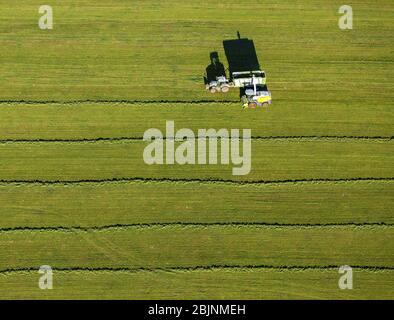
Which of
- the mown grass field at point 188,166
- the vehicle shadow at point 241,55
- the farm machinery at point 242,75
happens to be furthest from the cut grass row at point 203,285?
the vehicle shadow at point 241,55

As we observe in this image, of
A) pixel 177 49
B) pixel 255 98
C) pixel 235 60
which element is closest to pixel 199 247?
pixel 255 98

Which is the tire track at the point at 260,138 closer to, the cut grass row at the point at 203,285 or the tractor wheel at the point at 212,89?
the tractor wheel at the point at 212,89

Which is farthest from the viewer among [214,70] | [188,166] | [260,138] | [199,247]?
[214,70]

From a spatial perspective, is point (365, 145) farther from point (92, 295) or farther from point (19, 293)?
point (19, 293)

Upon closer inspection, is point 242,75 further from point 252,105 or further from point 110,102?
point 110,102

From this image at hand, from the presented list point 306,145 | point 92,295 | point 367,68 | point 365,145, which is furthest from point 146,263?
point 367,68
